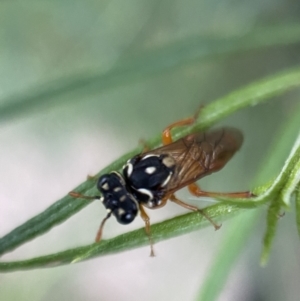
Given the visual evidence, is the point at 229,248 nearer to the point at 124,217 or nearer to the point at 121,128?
the point at 124,217

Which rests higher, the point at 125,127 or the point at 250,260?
the point at 125,127

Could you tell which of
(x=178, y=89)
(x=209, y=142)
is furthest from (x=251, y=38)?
(x=178, y=89)

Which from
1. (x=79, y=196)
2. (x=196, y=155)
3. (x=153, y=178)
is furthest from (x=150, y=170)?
(x=79, y=196)

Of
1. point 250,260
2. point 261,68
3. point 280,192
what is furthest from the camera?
point 261,68

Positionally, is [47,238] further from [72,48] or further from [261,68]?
[261,68]

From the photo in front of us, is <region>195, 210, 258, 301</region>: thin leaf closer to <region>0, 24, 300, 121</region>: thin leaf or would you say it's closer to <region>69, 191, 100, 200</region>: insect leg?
<region>69, 191, 100, 200</region>: insect leg

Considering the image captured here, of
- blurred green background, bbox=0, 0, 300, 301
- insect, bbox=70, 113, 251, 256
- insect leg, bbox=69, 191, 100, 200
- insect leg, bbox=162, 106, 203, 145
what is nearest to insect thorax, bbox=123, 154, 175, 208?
insect, bbox=70, 113, 251, 256
